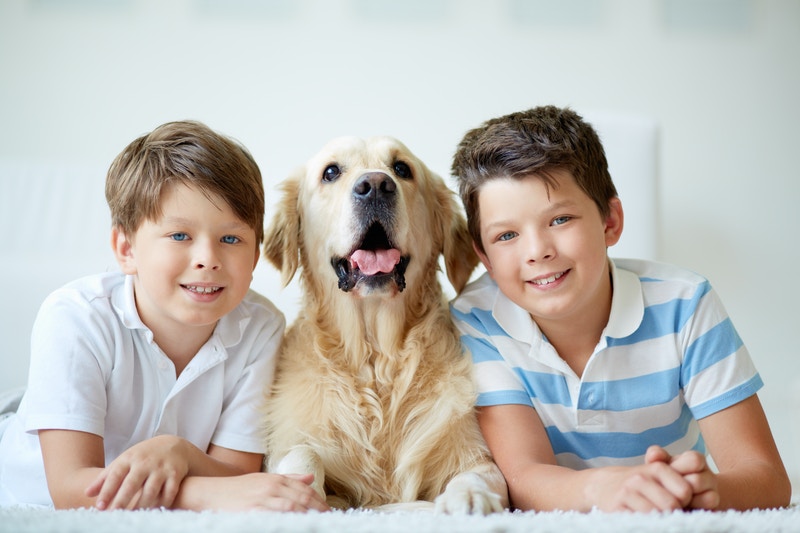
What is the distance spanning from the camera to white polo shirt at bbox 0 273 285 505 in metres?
1.46

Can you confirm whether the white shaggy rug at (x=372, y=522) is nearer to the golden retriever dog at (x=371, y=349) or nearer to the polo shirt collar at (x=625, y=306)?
the golden retriever dog at (x=371, y=349)

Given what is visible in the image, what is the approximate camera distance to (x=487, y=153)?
A: 5.47 ft

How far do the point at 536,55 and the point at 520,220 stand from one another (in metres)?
1.72

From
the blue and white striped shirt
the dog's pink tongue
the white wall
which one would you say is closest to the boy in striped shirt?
the blue and white striped shirt

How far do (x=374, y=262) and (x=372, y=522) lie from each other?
71 cm

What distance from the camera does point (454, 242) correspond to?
6.20 ft

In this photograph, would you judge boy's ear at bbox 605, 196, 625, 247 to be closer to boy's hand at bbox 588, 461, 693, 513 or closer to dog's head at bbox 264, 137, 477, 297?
dog's head at bbox 264, 137, 477, 297

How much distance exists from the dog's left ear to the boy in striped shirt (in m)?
0.17

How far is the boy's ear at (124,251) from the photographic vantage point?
→ 1.62m

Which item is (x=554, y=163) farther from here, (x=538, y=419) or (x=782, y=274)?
(x=782, y=274)

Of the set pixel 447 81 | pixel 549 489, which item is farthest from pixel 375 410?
pixel 447 81

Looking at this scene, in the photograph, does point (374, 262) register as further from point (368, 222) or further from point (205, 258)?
point (205, 258)

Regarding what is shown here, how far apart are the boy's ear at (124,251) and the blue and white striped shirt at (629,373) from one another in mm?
820


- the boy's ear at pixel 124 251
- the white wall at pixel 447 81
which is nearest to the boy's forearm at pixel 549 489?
the boy's ear at pixel 124 251
